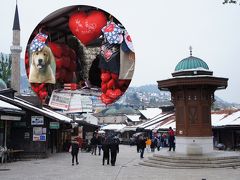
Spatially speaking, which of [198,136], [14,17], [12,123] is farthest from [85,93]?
[14,17]

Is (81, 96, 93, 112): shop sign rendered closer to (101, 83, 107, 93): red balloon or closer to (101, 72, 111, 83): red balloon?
(101, 83, 107, 93): red balloon

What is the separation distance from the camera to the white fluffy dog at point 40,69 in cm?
2548

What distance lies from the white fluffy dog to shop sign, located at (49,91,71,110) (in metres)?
1.03

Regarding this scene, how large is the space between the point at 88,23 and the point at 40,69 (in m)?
4.75

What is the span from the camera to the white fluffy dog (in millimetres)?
25484

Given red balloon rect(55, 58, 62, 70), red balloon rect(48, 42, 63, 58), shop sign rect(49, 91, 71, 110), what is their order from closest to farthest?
shop sign rect(49, 91, 71, 110)
red balloon rect(48, 42, 63, 58)
red balloon rect(55, 58, 62, 70)

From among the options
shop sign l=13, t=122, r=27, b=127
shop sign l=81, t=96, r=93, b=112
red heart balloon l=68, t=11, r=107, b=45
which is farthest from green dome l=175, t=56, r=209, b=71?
shop sign l=13, t=122, r=27, b=127

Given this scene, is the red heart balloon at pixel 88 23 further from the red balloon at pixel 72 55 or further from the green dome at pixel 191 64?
the green dome at pixel 191 64

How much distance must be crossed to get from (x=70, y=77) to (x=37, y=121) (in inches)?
158

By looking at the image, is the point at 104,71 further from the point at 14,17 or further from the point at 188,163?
the point at 14,17

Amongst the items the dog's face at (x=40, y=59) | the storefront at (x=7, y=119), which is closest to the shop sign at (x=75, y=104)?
the dog's face at (x=40, y=59)
